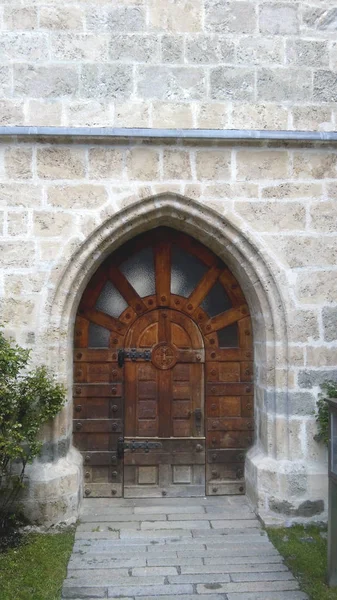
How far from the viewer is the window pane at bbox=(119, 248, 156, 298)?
492 cm

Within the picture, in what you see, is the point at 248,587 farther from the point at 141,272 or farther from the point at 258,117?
the point at 258,117

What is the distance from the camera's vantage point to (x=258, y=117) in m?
4.48

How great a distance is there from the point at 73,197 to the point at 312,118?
6.78 ft

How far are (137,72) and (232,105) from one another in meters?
0.81

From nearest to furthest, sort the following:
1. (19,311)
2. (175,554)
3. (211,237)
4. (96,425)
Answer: (175,554) < (19,311) < (211,237) < (96,425)

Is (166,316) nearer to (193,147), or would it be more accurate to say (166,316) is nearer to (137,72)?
(193,147)

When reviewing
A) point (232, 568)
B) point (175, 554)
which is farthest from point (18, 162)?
point (232, 568)

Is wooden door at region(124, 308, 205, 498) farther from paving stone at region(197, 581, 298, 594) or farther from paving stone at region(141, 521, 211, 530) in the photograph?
paving stone at region(197, 581, 298, 594)

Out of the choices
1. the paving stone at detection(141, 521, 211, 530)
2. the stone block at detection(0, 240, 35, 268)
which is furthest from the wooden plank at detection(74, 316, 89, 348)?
the paving stone at detection(141, 521, 211, 530)

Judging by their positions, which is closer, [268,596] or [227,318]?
[268,596]

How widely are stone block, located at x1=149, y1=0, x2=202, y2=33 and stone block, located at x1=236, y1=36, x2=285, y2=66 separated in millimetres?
387

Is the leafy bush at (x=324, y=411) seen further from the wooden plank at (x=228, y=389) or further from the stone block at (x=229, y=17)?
the stone block at (x=229, y=17)

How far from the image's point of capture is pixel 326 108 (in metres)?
4.53

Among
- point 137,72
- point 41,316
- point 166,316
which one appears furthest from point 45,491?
point 137,72
